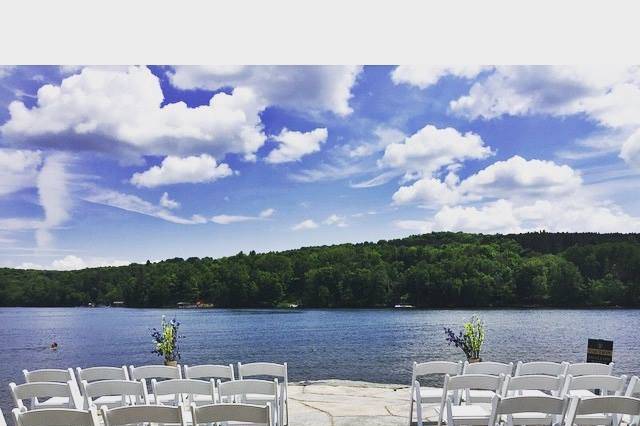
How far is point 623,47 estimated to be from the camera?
7.48m

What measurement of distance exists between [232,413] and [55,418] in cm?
79

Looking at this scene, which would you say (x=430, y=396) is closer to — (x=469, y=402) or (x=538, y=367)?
(x=469, y=402)

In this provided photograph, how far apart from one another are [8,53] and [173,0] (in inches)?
76.4

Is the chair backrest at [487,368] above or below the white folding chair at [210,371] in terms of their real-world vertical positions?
below

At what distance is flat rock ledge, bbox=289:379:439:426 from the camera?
5.43 meters

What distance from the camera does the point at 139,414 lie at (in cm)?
314

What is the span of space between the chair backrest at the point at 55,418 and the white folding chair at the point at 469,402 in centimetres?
205

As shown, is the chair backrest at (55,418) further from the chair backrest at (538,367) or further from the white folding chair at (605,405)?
the chair backrest at (538,367)

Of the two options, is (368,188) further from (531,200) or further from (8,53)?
(8,53)

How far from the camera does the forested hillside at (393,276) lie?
2998 centimetres

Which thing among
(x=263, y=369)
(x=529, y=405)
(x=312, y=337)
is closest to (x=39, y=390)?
(x=263, y=369)

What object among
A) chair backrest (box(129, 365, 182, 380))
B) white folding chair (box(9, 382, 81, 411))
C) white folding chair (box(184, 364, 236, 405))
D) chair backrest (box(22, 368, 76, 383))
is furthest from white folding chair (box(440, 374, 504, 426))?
chair backrest (box(22, 368, 76, 383))

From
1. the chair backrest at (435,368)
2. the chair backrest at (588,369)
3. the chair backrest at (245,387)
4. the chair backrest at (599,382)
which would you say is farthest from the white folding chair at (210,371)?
the chair backrest at (588,369)

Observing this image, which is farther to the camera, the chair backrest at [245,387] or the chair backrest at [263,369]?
A: the chair backrest at [263,369]
